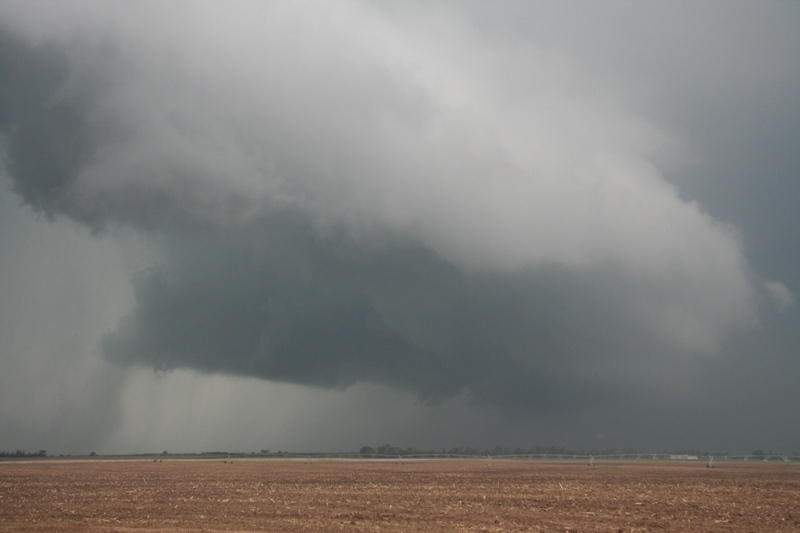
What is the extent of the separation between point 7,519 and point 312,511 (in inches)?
553

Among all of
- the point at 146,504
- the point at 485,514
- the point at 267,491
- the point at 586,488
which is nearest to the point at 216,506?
the point at 146,504

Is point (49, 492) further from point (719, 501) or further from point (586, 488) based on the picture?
point (719, 501)

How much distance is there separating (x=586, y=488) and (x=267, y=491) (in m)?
22.5

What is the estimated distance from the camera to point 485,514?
99.0 ft

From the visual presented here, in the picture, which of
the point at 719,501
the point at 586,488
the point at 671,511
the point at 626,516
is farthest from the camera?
the point at 586,488

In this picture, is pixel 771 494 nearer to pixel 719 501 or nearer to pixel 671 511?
pixel 719 501

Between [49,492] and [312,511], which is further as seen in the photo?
[49,492]

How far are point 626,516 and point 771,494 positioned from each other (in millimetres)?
19982

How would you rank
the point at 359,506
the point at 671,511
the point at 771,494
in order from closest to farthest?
the point at 671,511 → the point at 359,506 → the point at 771,494

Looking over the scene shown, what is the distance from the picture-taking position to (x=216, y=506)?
33.9 m

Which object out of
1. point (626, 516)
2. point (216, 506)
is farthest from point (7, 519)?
Result: point (626, 516)

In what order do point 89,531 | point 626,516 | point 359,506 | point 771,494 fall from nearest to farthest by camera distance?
point 89,531, point 626,516, point 359,506, point 771,494

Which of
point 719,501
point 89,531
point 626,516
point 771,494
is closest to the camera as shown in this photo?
point 89,531

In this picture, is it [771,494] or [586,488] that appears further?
[586,488]
